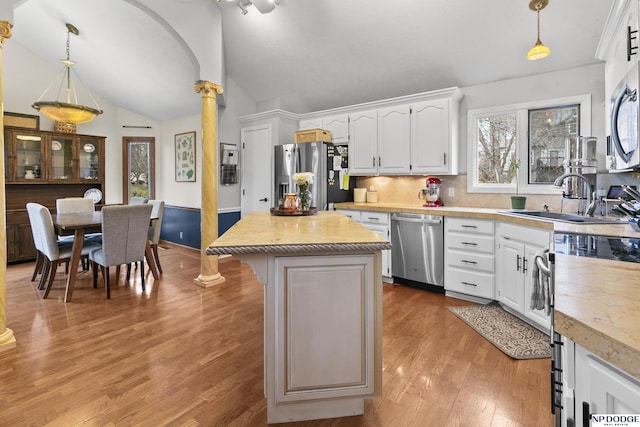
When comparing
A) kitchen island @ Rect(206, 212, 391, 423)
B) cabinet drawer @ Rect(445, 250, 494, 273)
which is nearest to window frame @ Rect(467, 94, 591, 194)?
cabinet drawer @ Rect(445, 250, 494, 273)

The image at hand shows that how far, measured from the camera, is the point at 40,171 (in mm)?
5016

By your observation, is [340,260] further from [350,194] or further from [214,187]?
[350,194]

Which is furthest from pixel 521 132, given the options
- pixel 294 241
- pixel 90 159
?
pixel 90 159

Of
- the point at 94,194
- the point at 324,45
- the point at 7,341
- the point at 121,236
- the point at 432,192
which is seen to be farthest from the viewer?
the point at 94,194

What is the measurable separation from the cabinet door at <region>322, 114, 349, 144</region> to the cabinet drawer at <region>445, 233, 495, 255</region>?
6.56 feet

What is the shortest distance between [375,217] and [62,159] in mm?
5154

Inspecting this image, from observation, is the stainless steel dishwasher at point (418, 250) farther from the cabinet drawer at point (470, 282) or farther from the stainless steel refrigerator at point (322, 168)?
the stainless steel refrigerator at point (322, 168)

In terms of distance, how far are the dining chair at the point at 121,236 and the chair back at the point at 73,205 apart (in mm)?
1402

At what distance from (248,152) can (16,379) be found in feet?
13.3

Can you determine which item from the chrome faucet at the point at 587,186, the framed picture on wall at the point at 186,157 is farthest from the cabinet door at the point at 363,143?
the framed picture on wall at the point at 186,157

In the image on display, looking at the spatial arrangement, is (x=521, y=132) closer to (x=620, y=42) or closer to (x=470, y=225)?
(x=470, y=225)

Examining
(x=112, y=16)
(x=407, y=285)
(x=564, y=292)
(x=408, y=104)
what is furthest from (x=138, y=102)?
(x=564, y=292)

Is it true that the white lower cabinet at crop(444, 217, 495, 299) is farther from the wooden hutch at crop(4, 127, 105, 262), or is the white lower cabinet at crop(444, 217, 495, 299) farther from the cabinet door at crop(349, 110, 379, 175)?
the wooden hutch at crop(4, 127, 105, 262)

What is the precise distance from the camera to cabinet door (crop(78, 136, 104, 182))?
5457mm
